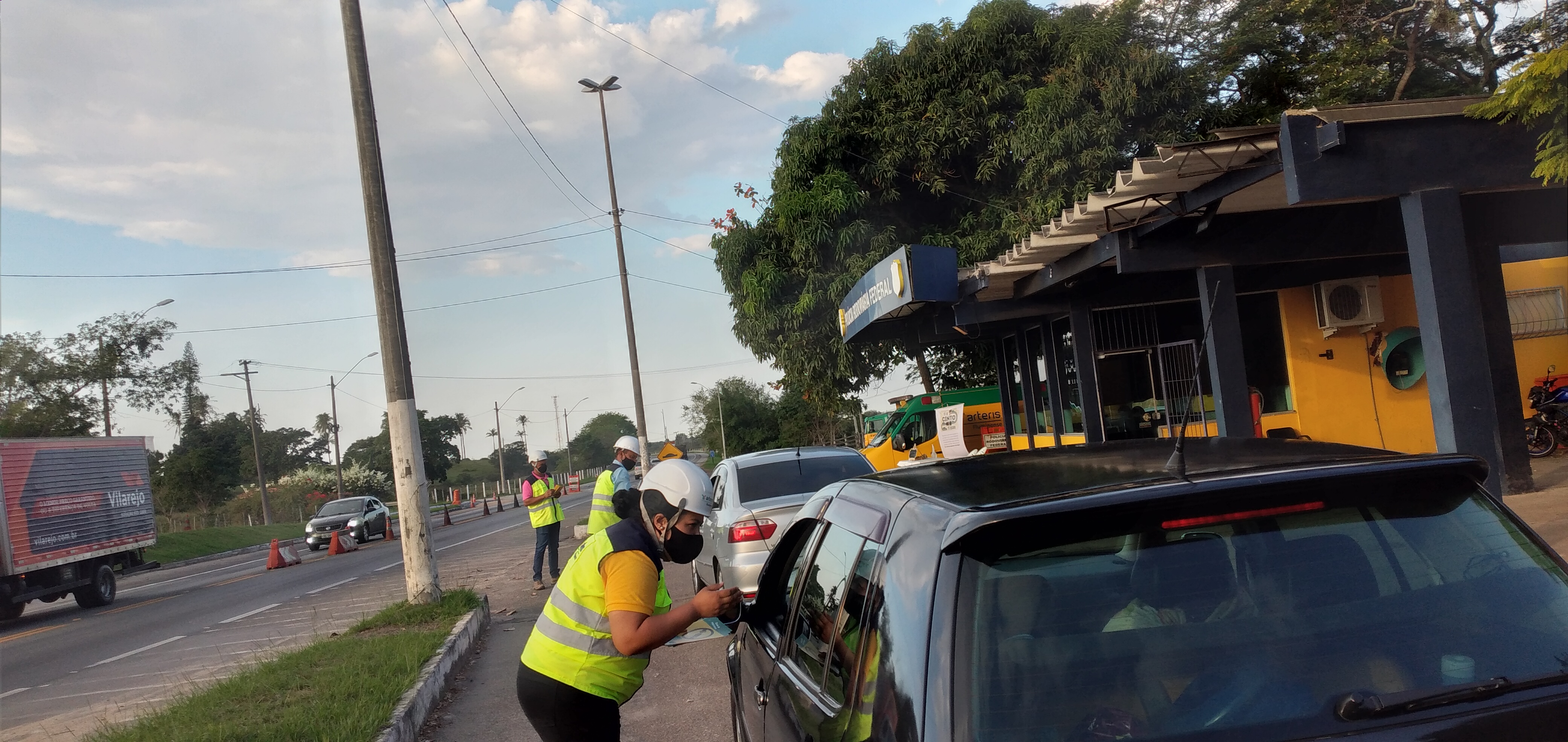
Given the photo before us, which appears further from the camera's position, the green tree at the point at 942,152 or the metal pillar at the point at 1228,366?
the green tree at the point at 942,152

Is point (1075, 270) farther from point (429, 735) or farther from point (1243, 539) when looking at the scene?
point (1243, 539)

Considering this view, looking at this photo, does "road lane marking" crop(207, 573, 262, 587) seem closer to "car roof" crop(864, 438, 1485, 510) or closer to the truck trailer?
the truck trailer

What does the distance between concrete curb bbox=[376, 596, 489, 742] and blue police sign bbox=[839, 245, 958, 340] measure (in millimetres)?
6478

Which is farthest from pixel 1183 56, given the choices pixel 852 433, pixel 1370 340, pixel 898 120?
pixel 852 433

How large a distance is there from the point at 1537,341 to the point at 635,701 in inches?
586

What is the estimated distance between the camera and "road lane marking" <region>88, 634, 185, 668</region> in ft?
35.5

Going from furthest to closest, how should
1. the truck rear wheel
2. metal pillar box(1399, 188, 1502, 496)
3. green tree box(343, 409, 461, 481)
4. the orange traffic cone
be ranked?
green tree box(343, 409, 461, 481), the orange traffic cone, the truck rear wheel, metal pillar box(1399, 188, 1502, 496)

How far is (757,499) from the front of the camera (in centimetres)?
921

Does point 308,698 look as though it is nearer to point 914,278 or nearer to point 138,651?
point 138,651

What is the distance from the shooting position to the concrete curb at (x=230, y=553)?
1174 inches

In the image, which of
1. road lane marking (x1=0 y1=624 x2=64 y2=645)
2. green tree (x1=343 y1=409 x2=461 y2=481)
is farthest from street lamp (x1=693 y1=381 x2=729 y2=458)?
road lane marking (x1=0 y1=624 x2=64 y2=645)

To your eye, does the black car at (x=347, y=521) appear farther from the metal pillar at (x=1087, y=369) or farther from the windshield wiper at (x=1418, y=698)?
the windshield wiper at (x=1418, y=698)

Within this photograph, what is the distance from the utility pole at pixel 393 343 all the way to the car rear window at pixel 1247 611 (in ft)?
30.2

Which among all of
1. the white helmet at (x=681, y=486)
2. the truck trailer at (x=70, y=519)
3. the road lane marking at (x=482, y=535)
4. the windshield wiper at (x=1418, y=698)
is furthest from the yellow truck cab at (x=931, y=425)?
the windshield wiper at (x=1418, y=698)
